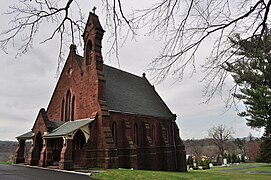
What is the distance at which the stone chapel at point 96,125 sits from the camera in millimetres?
21344

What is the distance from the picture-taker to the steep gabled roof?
26453 millimetres

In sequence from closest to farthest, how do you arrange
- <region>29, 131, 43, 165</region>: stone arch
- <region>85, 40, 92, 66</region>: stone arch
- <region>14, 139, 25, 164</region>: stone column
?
<region>29, 131, 43, 165</region>: stone arch < <region>85, 40, 92, 66</region>: stone arch < <region>14, 139, 25, 164</region>: stone column

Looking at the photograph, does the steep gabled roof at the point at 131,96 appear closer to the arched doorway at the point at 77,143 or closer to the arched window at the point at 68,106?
the arched doorway at the point at 77,143

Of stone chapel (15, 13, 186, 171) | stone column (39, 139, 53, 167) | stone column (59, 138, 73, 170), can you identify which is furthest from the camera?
stone column (39, 139, 53, 167)

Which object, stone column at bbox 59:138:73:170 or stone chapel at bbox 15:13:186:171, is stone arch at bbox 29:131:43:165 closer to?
stone chapel at bbox 15:13:186:171

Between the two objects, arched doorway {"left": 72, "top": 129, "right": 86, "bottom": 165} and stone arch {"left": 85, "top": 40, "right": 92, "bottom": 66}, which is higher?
stone arch {"left": 85, "top": 40, "right": 92, "bottom": 66}

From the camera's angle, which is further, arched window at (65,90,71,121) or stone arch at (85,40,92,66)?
arched window at (65,90,71,121)

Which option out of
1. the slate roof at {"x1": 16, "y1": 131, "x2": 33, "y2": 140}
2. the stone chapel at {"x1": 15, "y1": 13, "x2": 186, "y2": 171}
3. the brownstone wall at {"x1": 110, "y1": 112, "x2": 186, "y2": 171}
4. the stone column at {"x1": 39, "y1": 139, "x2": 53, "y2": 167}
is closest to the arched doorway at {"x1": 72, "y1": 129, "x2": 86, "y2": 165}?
the stone chapel at {"x1": 15, "y1": 13, "x2": 186, "y2": 171}

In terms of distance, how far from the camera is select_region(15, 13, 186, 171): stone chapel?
70.0 feet

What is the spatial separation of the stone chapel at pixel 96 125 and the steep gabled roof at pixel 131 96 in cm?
15

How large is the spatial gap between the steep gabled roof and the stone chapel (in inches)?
5.8

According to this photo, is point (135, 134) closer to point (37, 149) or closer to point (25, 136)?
point (37, 149)

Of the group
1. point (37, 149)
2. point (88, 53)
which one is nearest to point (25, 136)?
point (37, 149)

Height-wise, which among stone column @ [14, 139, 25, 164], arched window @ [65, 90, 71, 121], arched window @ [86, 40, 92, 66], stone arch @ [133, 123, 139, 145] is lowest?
stone column @ [14, 139, 25, 164]
